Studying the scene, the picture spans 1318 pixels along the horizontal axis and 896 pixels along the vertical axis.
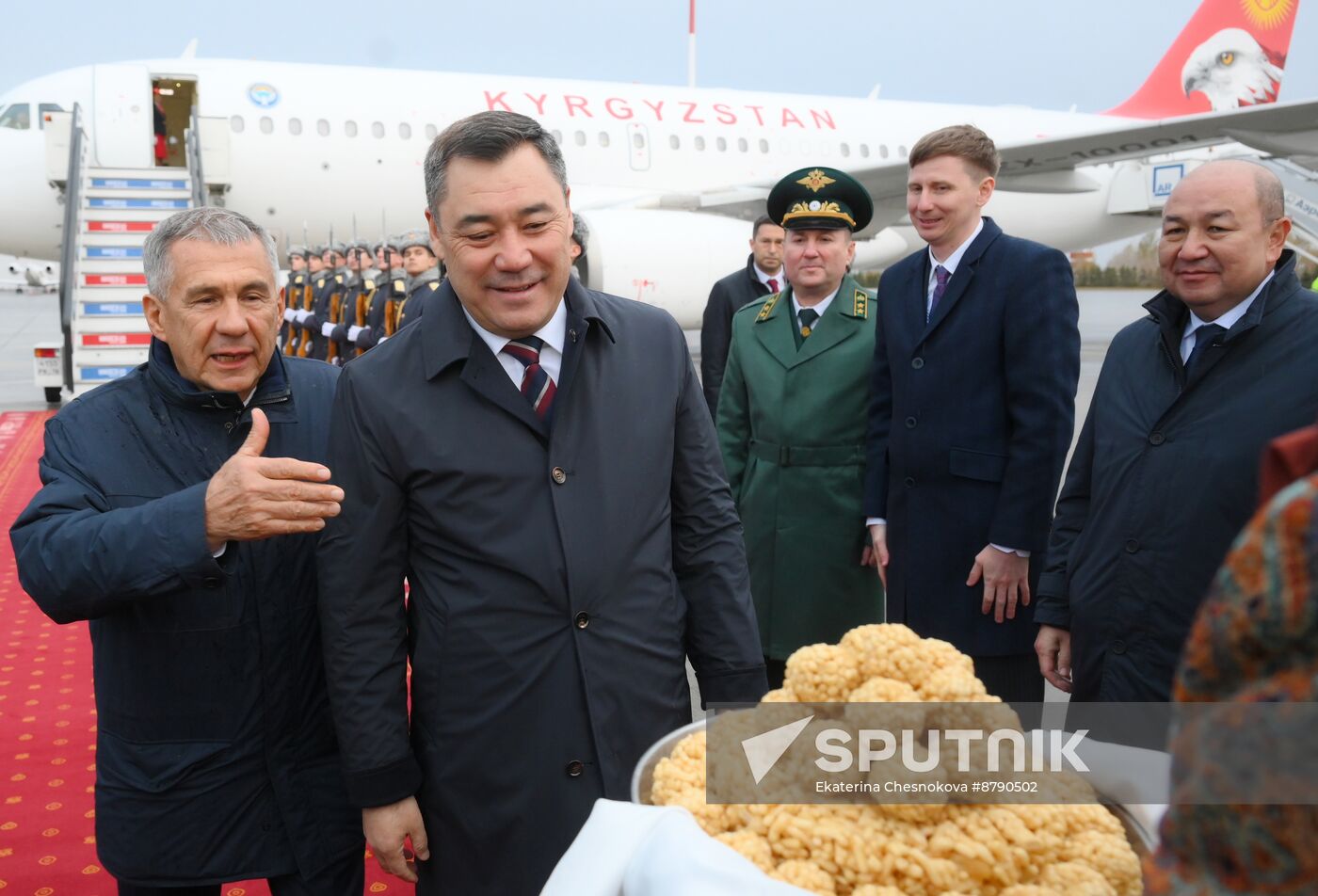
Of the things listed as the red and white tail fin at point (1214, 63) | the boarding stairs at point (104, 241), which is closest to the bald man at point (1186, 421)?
the boarding stairs at point (104, 241)

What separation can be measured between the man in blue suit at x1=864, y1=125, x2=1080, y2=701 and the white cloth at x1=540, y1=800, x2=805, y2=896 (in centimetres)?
182

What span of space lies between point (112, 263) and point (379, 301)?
329 cm

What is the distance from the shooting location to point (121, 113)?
1130cm

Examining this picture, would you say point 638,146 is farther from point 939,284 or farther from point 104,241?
point 939,284

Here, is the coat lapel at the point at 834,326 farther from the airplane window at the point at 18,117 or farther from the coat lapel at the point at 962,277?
the airplane window at the point at 18,117

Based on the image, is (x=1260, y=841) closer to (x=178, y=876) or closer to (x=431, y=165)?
(x=431, y=165)

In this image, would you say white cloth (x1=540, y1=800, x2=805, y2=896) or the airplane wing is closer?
white cloth (x1=540, y1=800, x2=805, y2=896)

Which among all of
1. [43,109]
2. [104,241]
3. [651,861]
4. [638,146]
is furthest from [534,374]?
[43,109]

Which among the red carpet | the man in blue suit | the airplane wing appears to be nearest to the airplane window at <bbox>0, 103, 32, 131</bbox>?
the airplane wing

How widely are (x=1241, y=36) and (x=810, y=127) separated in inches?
417

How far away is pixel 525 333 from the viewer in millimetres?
1625

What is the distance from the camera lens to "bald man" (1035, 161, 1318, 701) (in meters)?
1.87

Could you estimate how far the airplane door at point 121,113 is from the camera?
1127 centimetres

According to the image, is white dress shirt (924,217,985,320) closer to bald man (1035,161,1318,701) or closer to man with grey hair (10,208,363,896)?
bald man (1035,161,1318,701)
